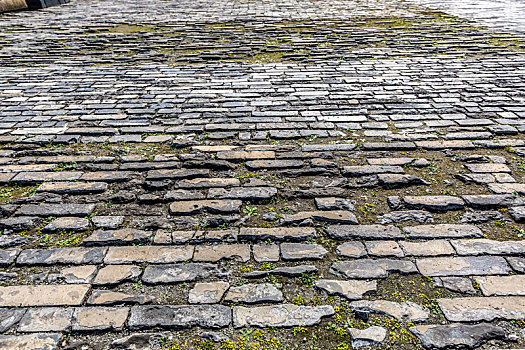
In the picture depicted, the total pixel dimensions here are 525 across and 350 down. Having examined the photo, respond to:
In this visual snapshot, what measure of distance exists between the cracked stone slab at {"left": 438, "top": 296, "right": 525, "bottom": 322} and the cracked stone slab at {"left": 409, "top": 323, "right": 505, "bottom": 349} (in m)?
0.04

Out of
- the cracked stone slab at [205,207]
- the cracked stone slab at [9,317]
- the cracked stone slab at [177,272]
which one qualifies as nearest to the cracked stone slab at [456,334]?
the cracked stone slab at [177,272]

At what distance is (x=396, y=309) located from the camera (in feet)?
5.24

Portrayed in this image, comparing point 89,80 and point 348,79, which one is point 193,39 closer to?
point 89,80

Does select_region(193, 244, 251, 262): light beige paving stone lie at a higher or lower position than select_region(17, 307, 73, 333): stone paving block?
lower

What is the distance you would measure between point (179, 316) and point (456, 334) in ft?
3.63

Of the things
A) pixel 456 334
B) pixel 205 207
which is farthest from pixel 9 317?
pixel 456 334

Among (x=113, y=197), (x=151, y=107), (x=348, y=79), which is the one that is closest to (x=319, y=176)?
(x=113, y=197)

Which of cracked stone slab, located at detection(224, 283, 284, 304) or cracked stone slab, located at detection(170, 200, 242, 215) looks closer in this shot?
cracked stone slab, located at detection(224, 283, 284, 304)

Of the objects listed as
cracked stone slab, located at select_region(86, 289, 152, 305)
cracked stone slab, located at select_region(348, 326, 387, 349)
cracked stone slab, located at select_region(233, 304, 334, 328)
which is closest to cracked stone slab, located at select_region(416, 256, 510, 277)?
cracked stone slab, located at select_region(348, 326, 387, 349)

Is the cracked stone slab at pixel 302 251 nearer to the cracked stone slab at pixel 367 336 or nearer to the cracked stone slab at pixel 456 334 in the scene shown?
the cracked stone slab at pixel 367 336

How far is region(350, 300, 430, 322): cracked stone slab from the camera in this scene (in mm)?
1562

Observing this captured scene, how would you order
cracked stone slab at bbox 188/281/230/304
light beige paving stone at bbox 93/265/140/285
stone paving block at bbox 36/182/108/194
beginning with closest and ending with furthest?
cracked stone slab at bbox 188/281/230/304 < light beige paving stone at bbox 93/265/140/285 < stone paving block at bbox 36/182/108/194

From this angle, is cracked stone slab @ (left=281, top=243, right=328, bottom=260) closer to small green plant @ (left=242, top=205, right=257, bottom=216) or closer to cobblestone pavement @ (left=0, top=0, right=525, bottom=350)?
cobblestone pavement @ (left=0, top=0, right=525, bottom=350)

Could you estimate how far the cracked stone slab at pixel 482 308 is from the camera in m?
1.56
